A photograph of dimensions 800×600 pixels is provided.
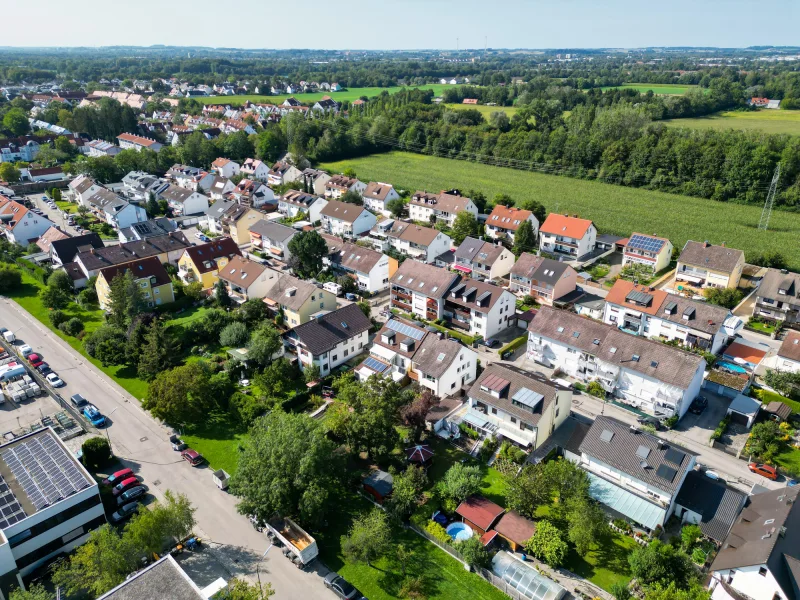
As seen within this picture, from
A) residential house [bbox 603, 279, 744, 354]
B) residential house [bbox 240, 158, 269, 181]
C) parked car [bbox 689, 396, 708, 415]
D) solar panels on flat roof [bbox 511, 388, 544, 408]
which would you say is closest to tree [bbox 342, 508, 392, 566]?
solar panels on flat roof [bbox 511, 388, 544, 408]

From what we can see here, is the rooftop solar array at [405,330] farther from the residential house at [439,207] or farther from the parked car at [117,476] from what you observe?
the residential house at [439,207]

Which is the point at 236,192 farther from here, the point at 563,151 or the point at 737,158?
the point at 737,158

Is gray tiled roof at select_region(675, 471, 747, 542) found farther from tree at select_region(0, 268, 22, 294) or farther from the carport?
tree at select_region(0, 268, 22, 294)

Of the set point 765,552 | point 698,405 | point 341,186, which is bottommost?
point 698,405

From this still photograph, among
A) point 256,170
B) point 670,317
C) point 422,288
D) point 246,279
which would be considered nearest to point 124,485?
point 246,279

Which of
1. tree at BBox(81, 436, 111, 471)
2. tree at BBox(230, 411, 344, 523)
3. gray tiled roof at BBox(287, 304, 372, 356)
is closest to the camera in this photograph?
tree at BBox(230, 411, 344, 523)

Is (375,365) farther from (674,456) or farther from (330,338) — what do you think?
(674,456)
